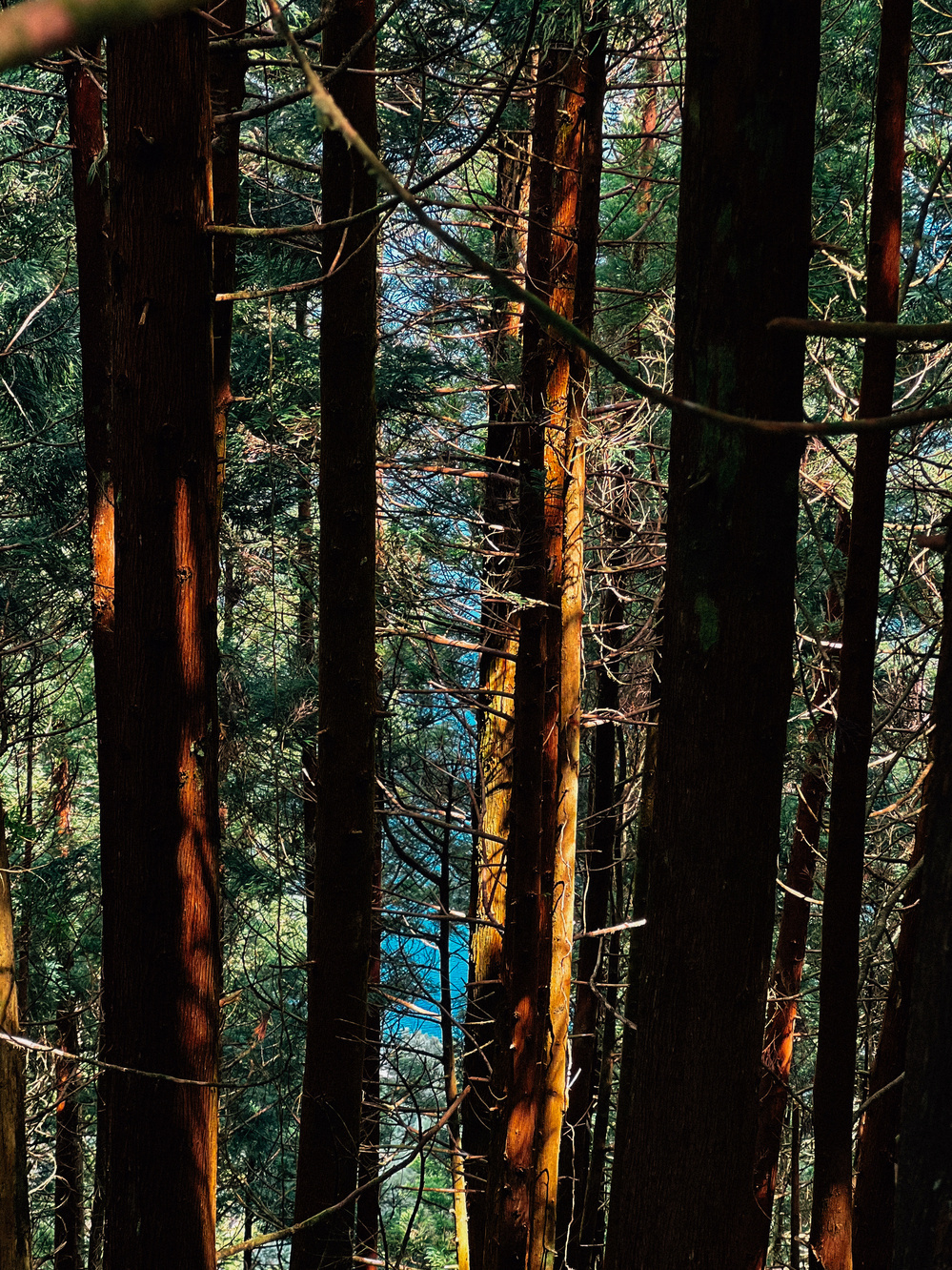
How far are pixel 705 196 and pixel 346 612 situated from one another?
2137mm

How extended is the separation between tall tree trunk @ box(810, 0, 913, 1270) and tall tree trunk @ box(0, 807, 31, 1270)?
2686 mm

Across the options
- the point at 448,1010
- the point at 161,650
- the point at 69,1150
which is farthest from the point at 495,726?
the point at 161,650

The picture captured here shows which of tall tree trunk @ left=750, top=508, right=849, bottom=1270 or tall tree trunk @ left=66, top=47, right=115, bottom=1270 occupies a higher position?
tall tree trunk @ left=66, top=47, right=115, bottom=1270

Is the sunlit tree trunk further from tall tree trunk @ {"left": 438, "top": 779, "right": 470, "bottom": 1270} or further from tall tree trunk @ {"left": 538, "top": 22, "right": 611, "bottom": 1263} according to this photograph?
tall tree trunk @ {"left": 438, "top": 779, "right": 470, "bottom": 1270}

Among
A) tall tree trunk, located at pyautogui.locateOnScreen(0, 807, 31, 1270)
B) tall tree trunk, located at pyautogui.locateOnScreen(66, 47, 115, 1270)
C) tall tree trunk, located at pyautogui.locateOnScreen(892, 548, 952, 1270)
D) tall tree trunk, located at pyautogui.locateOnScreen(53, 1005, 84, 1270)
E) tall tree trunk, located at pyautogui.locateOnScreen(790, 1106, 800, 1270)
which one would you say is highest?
tall tree trunk, located at pyautogui.locateOnScreen(66, 47, 115, 1270)

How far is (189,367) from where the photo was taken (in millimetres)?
2693

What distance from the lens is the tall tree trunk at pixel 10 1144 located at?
1.99 meters

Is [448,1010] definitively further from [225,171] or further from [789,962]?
[225,171]

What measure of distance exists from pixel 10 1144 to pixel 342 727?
1979 mm

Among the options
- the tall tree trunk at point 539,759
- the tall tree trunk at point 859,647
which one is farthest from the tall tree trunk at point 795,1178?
the tall tree trunk at point 539,759

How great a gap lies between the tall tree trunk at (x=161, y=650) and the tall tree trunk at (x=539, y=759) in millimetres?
3159

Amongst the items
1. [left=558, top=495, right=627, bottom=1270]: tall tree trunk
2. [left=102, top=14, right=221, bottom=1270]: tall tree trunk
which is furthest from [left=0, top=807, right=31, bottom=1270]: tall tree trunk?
[left=558, top=495, right=627, bottom=1270]: tall tree trunk

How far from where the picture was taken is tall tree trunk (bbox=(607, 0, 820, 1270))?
6.77 feet

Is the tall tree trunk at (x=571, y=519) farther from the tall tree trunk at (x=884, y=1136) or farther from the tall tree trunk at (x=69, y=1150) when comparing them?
the tall tree trunk at (x=69, y=1150)
